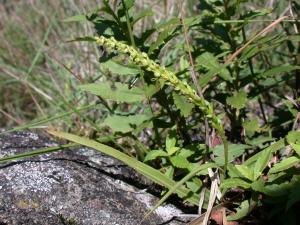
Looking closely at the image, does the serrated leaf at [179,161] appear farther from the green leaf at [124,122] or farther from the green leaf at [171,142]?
the green leaf at [124,122]

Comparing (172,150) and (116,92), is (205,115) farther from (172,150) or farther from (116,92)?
(116,92)

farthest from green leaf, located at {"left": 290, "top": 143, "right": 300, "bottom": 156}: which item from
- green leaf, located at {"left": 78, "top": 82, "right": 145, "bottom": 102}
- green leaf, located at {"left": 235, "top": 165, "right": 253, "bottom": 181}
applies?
green leaf, located at {"left": 78, "top": 82, "right": 145, "bottom": 102}

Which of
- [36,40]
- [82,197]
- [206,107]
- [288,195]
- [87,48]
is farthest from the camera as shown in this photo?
[36,40]

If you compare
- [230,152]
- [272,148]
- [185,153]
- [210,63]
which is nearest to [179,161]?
[185,153]

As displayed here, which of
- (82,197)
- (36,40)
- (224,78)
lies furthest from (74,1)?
(82,197)

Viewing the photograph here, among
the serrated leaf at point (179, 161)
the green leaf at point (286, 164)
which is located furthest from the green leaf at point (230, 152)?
the green leaf at point (286, 164)

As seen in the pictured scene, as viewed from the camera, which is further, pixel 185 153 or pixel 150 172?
pixel 185 153

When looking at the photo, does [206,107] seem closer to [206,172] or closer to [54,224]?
[206,172]
